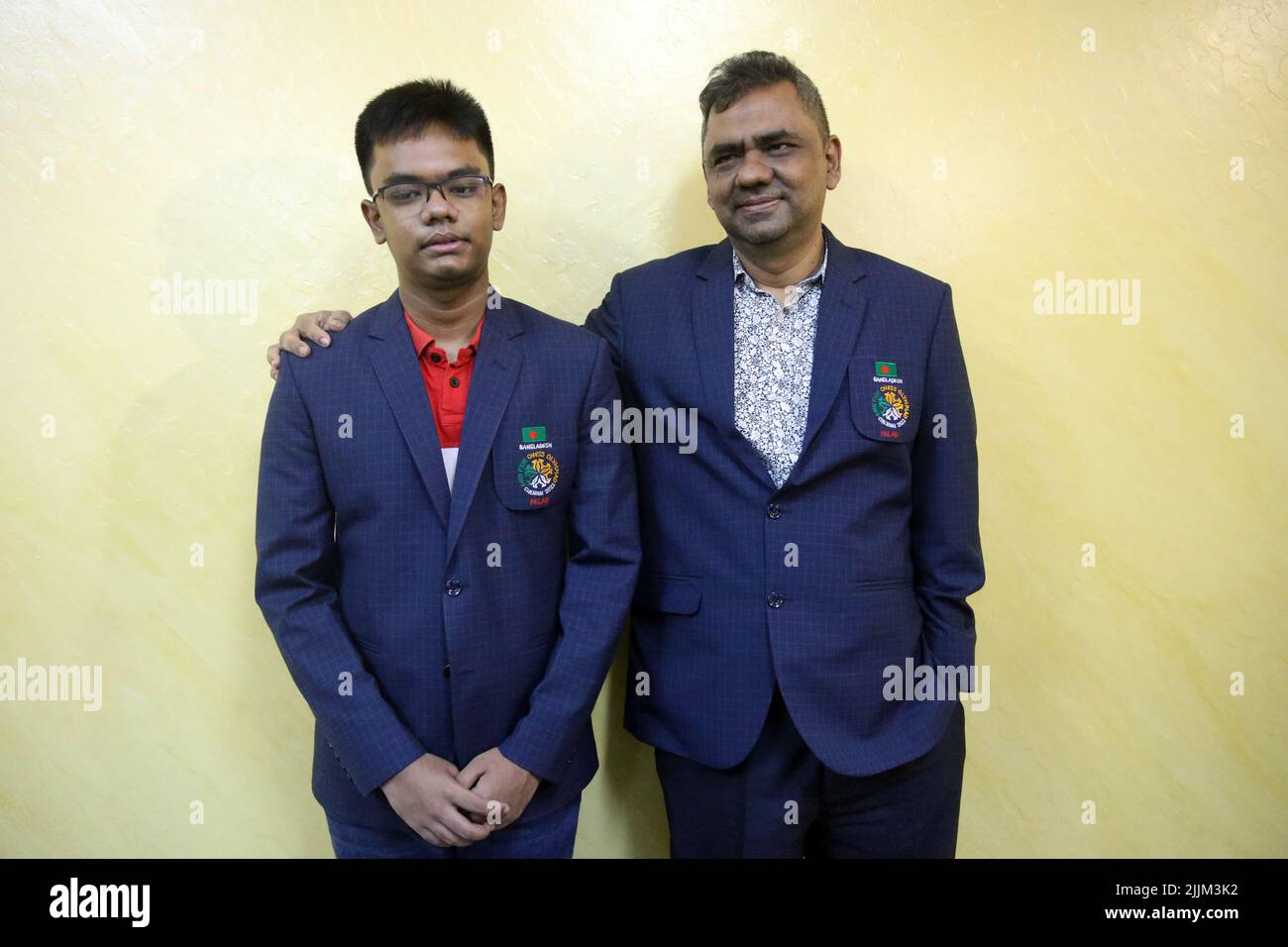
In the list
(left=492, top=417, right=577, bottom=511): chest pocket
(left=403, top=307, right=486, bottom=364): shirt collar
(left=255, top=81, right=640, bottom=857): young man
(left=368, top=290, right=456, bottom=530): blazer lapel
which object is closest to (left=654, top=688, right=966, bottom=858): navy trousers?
(left=255, top=81, right=640, bottom=857): young man

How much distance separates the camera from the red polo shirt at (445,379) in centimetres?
165

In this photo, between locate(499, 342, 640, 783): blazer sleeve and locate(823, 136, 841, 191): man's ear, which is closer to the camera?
locate(499, 342, 640, 783): blazer sleeve

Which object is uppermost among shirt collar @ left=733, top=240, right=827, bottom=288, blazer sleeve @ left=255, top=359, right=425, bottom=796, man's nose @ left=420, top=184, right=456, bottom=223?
man's nose @ left=420, top=184, right=456, bottom=223

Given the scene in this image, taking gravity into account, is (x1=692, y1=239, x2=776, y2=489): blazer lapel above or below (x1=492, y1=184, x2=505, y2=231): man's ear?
below

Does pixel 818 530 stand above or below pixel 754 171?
below

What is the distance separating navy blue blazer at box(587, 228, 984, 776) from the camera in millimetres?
1681

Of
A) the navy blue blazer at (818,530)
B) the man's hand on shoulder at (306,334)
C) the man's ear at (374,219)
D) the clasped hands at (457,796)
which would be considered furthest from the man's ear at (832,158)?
the clasped hands at (457,796)

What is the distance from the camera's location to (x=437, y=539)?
1593 millimetres

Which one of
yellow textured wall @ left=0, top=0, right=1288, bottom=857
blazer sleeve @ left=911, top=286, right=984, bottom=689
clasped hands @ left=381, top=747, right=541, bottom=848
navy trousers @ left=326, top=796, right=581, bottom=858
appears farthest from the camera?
yellow textured wall @ left=0, top=0, right=1288, bottom=857

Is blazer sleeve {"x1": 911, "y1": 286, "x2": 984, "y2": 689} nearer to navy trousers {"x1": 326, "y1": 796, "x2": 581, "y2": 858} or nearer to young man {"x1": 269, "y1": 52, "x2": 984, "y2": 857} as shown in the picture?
young man {"x1": 269, "y1": 52, "x2": 984, "y2": 857}

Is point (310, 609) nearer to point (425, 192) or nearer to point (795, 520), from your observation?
point (425, 192)

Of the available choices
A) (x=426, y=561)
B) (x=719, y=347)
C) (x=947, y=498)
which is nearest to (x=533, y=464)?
(x=426, y=561)

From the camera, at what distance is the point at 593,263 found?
211 centimetres

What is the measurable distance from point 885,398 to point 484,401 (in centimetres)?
72
